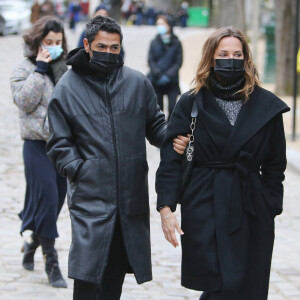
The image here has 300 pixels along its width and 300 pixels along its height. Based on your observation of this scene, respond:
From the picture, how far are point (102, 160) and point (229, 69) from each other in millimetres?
818

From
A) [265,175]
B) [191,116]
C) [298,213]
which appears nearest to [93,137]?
[191,116]

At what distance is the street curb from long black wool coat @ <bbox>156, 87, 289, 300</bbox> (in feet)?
23.8

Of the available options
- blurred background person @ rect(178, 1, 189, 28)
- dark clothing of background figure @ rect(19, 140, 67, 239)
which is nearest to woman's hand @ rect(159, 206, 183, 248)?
dark clothing of background figure @ rect(19, 140, 67, 239)

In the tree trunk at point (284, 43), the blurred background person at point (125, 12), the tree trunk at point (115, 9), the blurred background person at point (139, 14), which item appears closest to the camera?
the tree trunk at point (284, 43)

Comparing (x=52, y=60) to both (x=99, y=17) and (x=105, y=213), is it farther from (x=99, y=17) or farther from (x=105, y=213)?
(x=105, y=213)

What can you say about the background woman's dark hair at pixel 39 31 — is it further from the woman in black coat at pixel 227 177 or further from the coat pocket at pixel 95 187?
the woman in black coat at pixel 227 177

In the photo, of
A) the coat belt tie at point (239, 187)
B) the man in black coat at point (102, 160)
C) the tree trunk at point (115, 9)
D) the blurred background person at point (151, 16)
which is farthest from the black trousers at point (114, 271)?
the blurred background person at point (151, 16)

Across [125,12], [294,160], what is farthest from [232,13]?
[125,12]

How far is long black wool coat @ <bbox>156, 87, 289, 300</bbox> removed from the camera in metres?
4.31

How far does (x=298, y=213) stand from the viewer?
9094mm

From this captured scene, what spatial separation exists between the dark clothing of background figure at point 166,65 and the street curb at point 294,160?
1.94 meters

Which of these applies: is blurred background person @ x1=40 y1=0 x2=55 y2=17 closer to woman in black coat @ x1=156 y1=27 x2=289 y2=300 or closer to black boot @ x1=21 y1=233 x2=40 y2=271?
black boot @ x1=21 y1=233 x2=40 y2=271

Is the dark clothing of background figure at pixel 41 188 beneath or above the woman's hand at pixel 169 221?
beneath

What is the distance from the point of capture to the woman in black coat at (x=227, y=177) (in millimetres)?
4312
